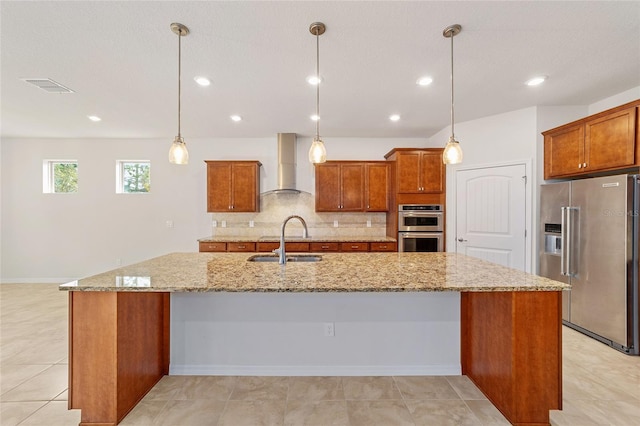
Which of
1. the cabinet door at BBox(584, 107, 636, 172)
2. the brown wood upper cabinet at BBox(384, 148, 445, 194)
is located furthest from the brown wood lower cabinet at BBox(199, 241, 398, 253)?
the cabinet door at BBox(584, 107, 636, 172)

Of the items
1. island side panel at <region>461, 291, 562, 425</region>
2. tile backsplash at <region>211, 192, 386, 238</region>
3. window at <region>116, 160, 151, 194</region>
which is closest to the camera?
island side panel at <region>461, 291, 562, 425</region>

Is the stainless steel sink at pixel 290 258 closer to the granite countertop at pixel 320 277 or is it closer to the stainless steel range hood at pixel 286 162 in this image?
the granite countertop at pixel 320 277

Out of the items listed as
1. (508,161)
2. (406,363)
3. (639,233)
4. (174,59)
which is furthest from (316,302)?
(508,161)

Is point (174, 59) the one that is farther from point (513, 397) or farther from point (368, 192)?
point (513, 397)

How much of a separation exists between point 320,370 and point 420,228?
282 centimetres

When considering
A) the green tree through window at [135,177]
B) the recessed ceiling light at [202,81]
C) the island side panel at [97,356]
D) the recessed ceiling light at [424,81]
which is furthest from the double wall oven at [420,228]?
the green tree through window at [135,177]

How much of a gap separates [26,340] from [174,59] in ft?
10.4

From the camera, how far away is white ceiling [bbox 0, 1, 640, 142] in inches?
72.2

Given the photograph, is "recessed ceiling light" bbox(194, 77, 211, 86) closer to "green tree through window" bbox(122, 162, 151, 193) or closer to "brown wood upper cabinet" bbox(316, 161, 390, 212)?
"brown wood upper cabinet" bbox(316, 161, 390, 212)

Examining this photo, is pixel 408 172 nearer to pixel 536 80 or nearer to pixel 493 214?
pixel 493 214

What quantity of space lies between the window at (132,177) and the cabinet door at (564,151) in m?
6.15

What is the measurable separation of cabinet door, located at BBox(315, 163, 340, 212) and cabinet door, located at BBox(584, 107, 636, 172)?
10.1 feet

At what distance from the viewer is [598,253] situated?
2764 millimetres

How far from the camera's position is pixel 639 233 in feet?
8.30
